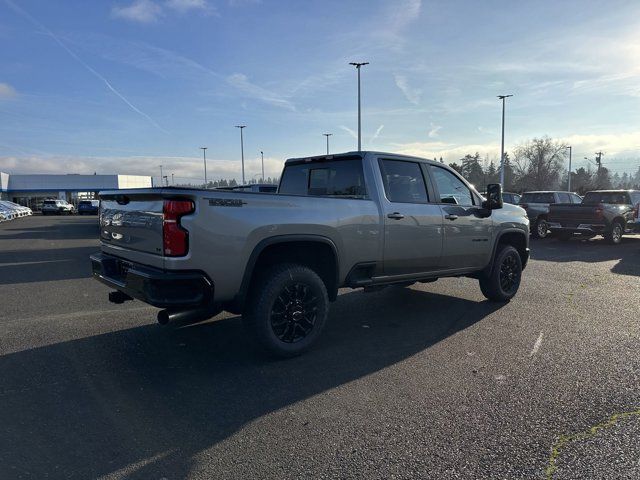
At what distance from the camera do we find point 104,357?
4.59 metres

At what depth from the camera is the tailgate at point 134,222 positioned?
12.9 feet

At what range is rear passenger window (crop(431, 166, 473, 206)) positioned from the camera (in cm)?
606

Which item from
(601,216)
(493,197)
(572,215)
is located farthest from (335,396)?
(572,215)

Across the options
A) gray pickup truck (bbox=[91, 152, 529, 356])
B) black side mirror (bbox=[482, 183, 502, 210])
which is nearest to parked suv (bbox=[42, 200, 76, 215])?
gray pickup truck (bbox=[91, 152, 529, 356])

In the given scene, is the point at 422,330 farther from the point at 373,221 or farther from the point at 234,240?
the point at 234,240

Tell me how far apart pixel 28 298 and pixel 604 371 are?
7.72m

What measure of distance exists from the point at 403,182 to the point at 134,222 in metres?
3.08

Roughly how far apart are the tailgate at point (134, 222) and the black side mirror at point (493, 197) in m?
4.32

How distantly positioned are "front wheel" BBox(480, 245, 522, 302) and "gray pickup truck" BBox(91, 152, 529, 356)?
6.9 inches

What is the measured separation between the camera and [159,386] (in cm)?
394

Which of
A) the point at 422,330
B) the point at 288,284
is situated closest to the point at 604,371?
the point at 422,330

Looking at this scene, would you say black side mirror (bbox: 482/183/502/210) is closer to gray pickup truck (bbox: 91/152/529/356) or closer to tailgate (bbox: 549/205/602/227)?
gray pickup truck (bbox: 91/152/529/356)

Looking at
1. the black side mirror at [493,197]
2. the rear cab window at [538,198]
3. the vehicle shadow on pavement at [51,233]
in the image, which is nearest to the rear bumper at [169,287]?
the black side mirror at [493,197]

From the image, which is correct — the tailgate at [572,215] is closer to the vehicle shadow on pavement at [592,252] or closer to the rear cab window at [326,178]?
the vehicle shadow on pavement at [592,252]
